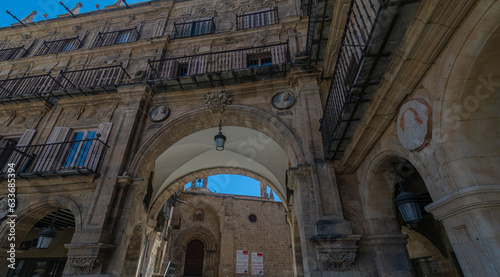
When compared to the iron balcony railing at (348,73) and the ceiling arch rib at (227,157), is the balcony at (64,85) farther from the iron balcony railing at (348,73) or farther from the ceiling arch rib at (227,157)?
the iron balcony railing at (348,73)

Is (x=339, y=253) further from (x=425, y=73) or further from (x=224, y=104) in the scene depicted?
(x=224, y=104)

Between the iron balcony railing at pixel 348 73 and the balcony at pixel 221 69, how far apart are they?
2908 millimetres

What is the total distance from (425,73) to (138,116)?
769 centimetres

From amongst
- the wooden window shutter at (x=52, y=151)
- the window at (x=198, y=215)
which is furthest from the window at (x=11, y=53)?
the window at (x=198, y=215)

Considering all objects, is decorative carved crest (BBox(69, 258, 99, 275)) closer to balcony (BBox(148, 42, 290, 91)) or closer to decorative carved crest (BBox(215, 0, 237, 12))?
balcony (BBox(148, 42, 290, 91))

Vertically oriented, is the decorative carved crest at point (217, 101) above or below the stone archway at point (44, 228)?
above

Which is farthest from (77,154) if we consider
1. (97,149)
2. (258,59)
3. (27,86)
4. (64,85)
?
(258,59)

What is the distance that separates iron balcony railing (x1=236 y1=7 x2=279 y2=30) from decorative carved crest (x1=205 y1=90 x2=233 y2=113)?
4.12 meters

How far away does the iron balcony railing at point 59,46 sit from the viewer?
11.2 m

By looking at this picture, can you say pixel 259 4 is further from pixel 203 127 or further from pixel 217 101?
pixel 203 127

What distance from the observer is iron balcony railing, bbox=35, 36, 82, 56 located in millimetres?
11234

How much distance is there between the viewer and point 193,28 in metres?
10.6

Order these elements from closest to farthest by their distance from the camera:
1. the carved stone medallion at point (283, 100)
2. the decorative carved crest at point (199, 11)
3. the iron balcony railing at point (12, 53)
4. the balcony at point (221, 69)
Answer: the carved stone medallion at point (283, 100) < the balcony at point (221, 69) < the decorative carved crest at point (199, 11) < the iron balcony railing at point (12, 53)

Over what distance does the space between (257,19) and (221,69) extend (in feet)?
11.5
